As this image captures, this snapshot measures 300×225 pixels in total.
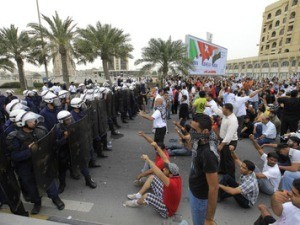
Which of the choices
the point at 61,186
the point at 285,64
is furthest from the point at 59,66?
the point at 285,64

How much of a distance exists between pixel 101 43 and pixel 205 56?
947 cm

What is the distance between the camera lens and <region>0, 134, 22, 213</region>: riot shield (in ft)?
9.07

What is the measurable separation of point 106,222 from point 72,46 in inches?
609

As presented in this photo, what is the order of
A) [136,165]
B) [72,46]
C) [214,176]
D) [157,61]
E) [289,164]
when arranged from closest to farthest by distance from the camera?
[214,176] < [289,164] < [136,165] < [72,46] < [157,61]

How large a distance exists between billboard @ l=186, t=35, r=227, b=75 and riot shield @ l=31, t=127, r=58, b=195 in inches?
588

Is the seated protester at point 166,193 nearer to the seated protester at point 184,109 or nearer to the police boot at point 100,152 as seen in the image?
the police boot at point 100,152

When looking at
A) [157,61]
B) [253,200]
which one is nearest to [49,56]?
[157,61]

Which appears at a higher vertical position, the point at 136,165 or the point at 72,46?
the point at 72,46

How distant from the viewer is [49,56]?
16.2m

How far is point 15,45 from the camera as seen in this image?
1777cm

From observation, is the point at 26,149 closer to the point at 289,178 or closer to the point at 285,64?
the point at 289,178

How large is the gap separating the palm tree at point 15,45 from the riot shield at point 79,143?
16.4 metres

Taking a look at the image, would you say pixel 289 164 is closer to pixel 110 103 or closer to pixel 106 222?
pixel 106 222

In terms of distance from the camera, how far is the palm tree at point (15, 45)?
57.2ft
